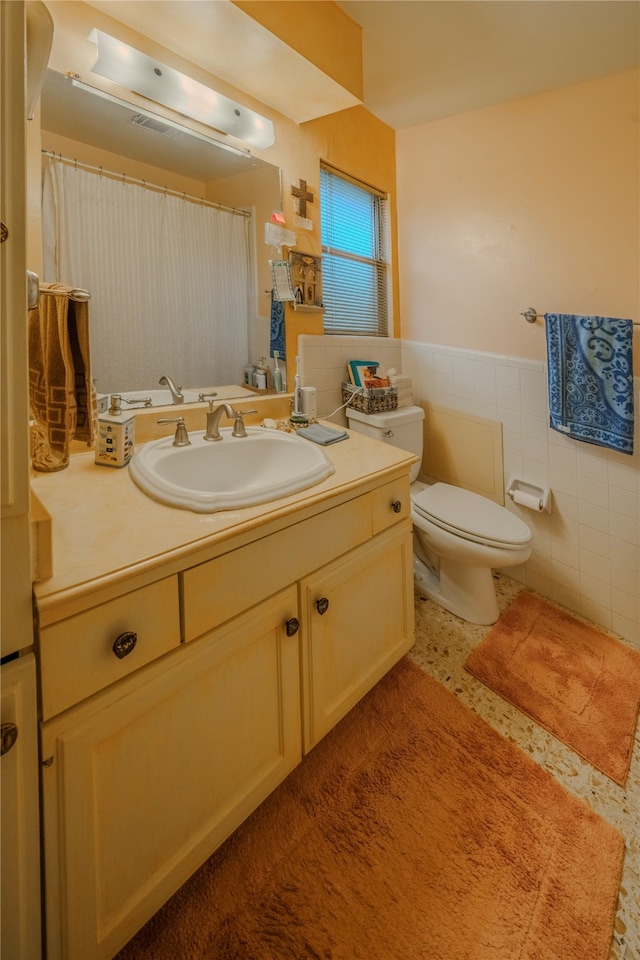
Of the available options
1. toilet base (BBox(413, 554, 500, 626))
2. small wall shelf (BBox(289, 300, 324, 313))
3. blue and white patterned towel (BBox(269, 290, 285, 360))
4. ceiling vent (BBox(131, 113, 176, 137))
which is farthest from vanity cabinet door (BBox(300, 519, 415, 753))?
ceiling vent (BBox(131, 113, 176, 137))

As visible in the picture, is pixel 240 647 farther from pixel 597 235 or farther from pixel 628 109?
pixel 628 109

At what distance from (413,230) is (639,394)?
4.41 feet

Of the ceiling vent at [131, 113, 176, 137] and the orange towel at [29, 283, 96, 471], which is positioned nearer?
the orange towel at [29, 283, 96, 471]

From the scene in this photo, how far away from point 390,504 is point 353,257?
1.42 m

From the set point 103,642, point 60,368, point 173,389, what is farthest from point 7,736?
A: point 173,389

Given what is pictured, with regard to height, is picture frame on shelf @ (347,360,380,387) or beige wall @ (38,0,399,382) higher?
beige wall @ (38,0,399,382)

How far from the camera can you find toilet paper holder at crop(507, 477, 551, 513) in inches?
73.4

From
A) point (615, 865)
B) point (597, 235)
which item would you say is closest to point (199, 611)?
point (615, 865)

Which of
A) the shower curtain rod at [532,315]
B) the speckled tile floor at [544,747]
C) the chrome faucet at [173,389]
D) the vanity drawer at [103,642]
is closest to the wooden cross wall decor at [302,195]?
the chrome faucet at [173,389]

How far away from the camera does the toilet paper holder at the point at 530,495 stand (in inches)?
73.4

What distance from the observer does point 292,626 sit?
98 centimetres

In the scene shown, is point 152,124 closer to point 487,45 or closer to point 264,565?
point 487,45

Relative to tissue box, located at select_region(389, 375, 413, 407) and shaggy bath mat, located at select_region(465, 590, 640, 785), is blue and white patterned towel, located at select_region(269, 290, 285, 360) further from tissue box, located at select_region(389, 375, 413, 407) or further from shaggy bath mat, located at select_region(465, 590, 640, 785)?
shaggy bath mat, located at select_region(465, 590, 640, 785)

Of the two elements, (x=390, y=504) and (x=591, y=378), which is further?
(x=591, y=378)
